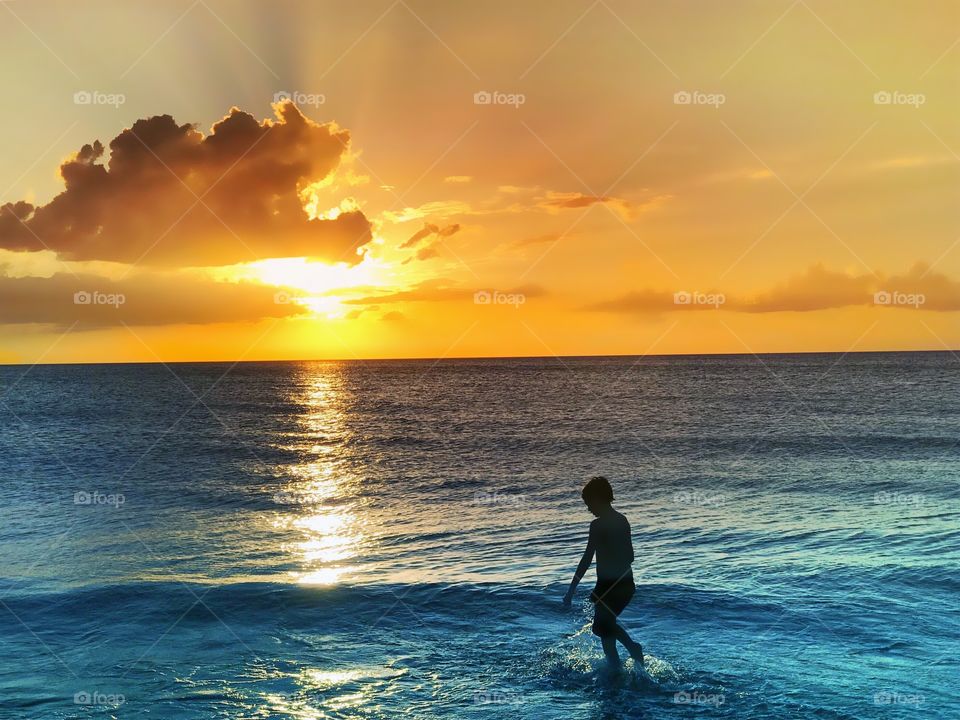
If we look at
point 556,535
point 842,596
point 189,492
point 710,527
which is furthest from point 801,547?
point 189,492

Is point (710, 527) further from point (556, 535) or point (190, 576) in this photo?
point (190, 576)

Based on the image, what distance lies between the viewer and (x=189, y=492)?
99.6ft

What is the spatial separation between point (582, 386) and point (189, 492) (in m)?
83.3
